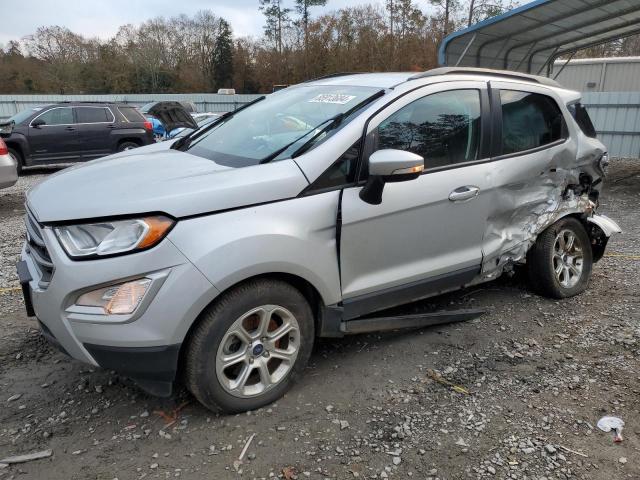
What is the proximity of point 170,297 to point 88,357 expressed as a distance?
0.52 metres

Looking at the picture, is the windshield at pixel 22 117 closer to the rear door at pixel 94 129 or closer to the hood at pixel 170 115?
the rear door at pixel 94 129

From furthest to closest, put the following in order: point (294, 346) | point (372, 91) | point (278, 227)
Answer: point (372, 91) < point (294, 346) < point (278, 227)

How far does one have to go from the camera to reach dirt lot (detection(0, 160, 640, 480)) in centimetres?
240

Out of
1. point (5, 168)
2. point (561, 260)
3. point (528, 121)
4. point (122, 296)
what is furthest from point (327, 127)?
point (5, 168)

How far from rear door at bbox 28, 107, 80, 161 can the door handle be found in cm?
1136

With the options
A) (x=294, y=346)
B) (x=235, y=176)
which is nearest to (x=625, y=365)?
(x=294, y=346)

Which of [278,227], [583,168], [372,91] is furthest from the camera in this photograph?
[583,168]

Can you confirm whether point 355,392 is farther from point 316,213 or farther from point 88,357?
point 88,357

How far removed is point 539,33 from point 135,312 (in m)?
11.2

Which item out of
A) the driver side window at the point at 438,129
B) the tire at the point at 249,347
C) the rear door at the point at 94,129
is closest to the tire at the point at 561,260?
the driver side window at the point at 438,129

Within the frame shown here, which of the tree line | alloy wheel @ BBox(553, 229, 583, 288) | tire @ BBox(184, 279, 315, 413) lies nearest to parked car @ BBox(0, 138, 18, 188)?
tire @ BBox(184, 279, 315, 413)

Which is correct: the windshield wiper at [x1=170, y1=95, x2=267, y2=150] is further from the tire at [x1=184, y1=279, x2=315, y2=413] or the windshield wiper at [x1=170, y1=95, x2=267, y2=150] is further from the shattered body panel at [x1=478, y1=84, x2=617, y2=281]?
the shattered body panel at [x1=478, y1=84, x2=617, y2=281]

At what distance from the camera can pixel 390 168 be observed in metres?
2.70

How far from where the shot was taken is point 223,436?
2.58 m
